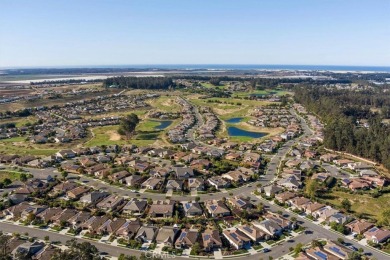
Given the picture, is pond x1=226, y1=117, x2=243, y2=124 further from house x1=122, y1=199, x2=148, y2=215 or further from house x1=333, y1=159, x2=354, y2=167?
house x1=122, y1=199, x2=148, y2=215

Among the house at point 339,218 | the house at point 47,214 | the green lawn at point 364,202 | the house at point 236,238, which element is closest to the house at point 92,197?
the house at point 47,214

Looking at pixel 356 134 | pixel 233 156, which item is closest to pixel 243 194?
pixel 233 156

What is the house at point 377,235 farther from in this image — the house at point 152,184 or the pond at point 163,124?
the pond at point 163,124

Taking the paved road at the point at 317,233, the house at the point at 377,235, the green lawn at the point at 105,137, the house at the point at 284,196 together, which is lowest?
the paved road at the point at 317,233

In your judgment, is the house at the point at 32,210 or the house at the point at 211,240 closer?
the house at the point at 211,240

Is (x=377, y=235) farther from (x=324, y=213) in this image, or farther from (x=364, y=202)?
(x=364, y=202)

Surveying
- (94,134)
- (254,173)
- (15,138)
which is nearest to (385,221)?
(254,173)

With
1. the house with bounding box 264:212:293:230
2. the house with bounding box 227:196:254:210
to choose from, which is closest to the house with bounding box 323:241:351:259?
the house with bounding box 264:212:293:230
